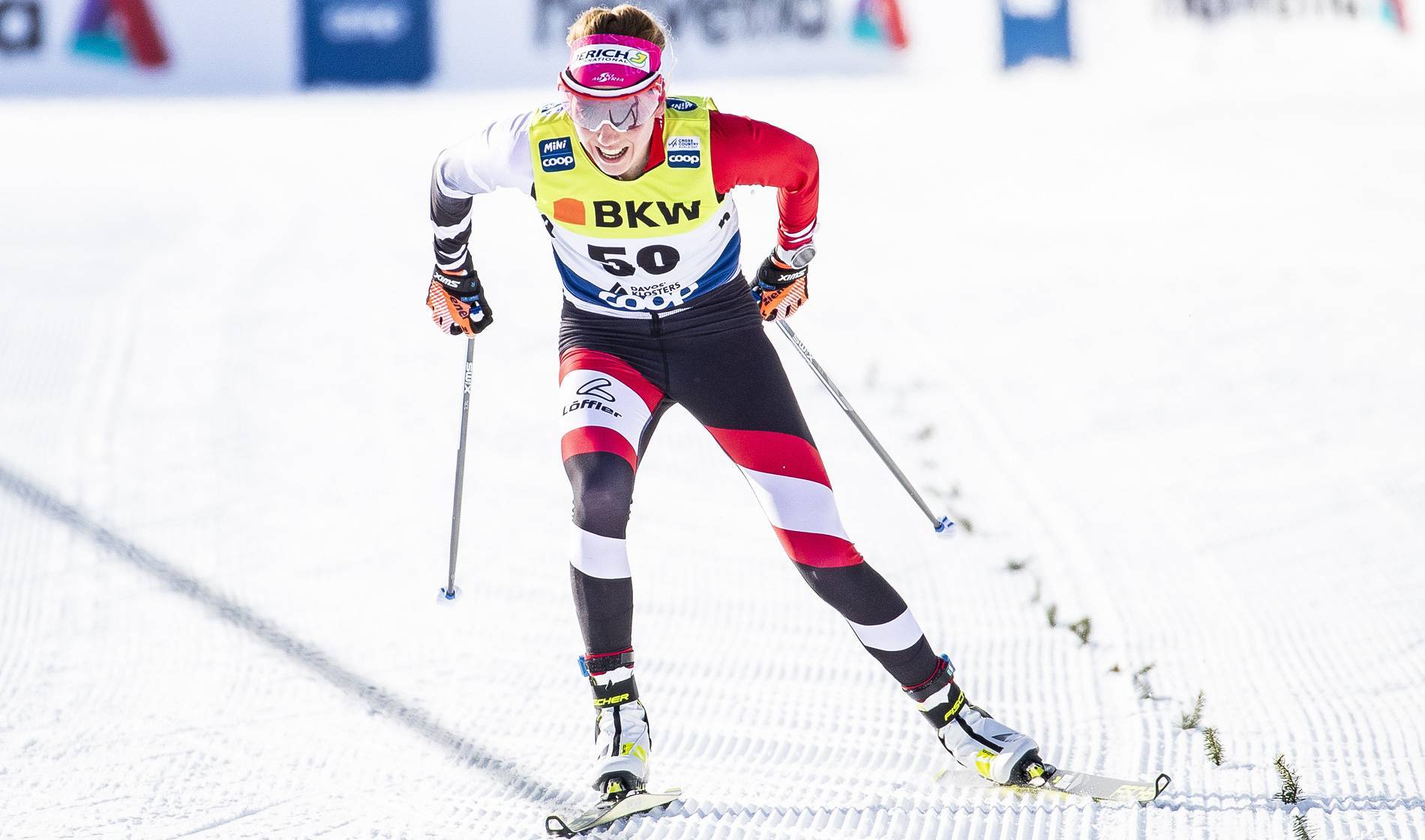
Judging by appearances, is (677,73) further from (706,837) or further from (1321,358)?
(706,837)

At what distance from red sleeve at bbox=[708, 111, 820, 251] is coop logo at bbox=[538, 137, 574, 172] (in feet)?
1.13

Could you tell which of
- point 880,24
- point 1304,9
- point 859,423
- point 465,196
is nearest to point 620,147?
point 465,196

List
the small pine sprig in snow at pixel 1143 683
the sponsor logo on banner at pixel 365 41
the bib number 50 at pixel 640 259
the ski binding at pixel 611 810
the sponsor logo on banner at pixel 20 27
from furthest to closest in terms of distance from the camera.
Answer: the sponsor logo on banner at pixel 365 41, the sponsor logo on banner at pixel 20 27, the small pine sprig in snow at pixel 1143 683, the bib number 50 at pixel 640 259, the ski binding at pixel 611 810

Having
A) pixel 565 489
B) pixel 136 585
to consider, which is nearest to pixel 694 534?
pixel 565 489

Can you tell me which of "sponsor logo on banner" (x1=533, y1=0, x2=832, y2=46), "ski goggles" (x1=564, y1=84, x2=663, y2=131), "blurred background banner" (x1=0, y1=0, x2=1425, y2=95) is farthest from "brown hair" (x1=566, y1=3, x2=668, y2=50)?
"sponsor logo on banner" (x1=533, y1=0, x2=832, y2=46)

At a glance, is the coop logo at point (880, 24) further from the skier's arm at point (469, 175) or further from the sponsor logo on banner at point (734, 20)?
the skier's arm at point (469, 175)

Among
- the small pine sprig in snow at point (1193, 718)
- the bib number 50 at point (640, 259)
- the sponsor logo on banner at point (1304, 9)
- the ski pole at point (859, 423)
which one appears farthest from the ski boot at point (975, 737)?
the sponsor logo on banner at point (1304, 9)

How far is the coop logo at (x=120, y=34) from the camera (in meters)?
13.5

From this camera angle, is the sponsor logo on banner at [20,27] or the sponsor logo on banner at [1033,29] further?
the sponsor logo on banner at [1033,29]

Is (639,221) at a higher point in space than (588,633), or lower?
higher

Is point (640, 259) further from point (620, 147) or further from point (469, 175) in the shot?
point (469, 175)

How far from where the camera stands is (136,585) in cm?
488

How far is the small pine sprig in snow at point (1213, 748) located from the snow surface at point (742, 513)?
0.05 m

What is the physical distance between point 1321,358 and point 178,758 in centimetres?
595
